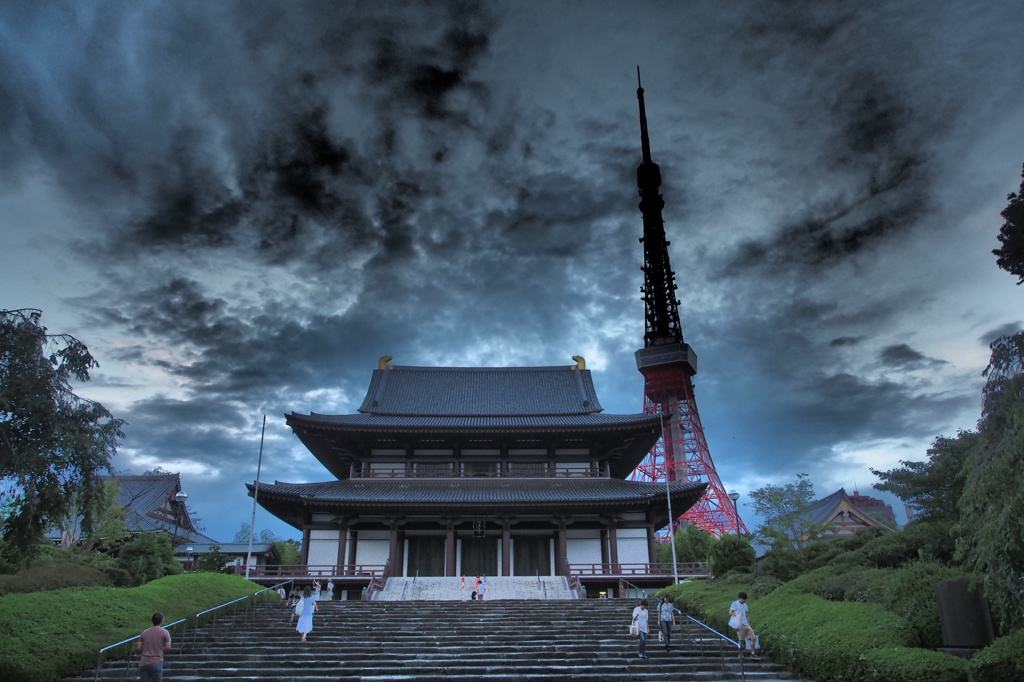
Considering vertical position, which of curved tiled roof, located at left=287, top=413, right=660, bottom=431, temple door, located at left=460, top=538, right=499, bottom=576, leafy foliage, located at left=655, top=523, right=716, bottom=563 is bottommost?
temple door, located at left=460, top=538, right=499, bottom=576

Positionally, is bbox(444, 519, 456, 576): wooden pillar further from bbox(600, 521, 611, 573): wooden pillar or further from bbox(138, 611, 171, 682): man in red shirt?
bbox(138, 611, 171, 682): man in red shirt

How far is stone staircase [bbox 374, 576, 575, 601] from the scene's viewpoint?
28.7 meters

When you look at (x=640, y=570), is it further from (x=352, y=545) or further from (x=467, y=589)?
(x=352, y=545)

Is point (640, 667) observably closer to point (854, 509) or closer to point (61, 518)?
point (61, 518)

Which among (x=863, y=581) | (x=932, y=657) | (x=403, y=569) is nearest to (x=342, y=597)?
(x=403, y=569)

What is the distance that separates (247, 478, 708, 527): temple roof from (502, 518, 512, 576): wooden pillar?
890mm

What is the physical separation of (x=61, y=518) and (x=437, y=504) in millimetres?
18846

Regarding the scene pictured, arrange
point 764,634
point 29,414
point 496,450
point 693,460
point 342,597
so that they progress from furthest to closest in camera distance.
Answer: point 693,460, point 496,450, point 342,597, point 764,634, point 29,414

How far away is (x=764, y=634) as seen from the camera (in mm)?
16516

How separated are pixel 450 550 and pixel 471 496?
2.80 metres

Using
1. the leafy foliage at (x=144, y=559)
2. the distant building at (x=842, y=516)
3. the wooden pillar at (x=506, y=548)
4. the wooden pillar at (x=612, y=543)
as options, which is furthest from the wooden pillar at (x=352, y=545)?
the distant building at (x=842, y=516)

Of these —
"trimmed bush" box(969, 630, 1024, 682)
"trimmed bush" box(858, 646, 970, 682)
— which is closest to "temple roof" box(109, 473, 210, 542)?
"trimmed bush" box(858, 646, 970, 682)

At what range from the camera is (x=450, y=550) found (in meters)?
32.9

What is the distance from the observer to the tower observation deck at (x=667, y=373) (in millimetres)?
57719
